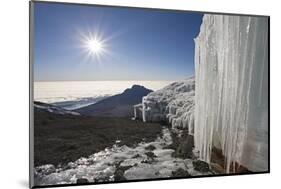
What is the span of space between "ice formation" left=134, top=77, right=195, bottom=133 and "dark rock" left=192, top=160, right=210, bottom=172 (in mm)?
224

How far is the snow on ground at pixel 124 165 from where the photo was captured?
8.16ft

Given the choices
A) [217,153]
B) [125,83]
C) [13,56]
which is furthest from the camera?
[217,153]

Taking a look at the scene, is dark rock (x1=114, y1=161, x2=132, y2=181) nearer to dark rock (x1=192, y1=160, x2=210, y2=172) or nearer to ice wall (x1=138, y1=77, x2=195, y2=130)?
ice wall (x1=138, y1=77, x2=195, y2=130)

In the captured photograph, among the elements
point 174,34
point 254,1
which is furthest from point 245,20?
point 174,34

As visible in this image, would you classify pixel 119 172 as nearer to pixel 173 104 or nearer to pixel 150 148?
pixel 150 148

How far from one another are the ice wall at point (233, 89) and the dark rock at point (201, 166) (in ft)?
0.13

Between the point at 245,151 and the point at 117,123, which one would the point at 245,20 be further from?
the point at 117,123

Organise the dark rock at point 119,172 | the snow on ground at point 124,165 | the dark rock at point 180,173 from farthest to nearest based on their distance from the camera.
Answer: the dark rock at point 180,173 → the dark rock at point 119,172 → the snow on ground at point 124,165

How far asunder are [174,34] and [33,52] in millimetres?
942

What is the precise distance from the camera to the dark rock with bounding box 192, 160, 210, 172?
2.75 m

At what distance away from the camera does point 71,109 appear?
2518mm

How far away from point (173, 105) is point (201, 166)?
47 cm

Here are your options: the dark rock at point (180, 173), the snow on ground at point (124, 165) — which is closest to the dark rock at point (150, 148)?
the snow on ground at point (124, 165)

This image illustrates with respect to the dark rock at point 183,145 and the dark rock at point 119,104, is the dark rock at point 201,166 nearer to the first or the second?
the dark rock at point 183,145
